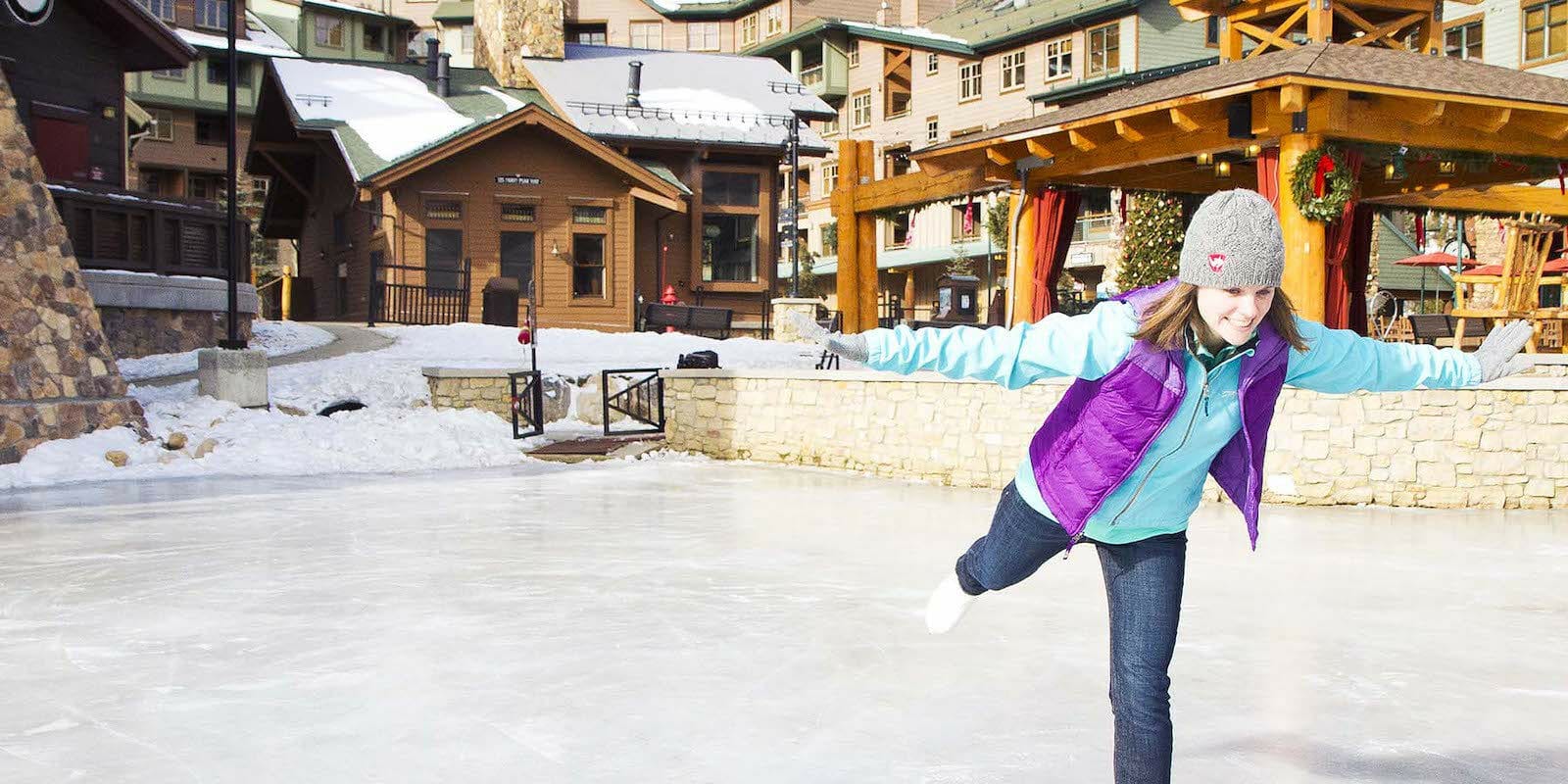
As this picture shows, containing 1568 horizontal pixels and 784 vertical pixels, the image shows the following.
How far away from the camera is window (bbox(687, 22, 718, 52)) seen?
63.0m

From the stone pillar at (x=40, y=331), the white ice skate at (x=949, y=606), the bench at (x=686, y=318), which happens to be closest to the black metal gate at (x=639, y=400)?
the stone pillar at (x=40, y=331)

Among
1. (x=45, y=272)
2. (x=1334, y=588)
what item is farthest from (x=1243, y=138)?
(x=45, y=272)

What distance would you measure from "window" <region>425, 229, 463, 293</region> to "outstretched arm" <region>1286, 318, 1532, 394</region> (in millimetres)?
26166

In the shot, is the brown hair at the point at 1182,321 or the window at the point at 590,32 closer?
the brown hair at the point at 1182,321

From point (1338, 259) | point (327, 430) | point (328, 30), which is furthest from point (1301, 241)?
point (328, 30)

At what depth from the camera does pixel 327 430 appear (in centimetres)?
1443

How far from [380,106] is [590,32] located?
106ft

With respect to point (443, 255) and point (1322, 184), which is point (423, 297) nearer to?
point (443, 255)

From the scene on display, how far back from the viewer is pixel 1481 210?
16.9 meters

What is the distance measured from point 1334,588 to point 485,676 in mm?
4468

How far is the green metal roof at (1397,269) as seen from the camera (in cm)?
3678

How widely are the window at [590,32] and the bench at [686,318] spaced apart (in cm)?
3627

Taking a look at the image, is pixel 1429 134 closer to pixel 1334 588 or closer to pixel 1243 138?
pixel 1243 138

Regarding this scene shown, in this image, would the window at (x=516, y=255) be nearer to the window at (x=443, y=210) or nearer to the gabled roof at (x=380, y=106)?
the window at (x=443, y=210)
